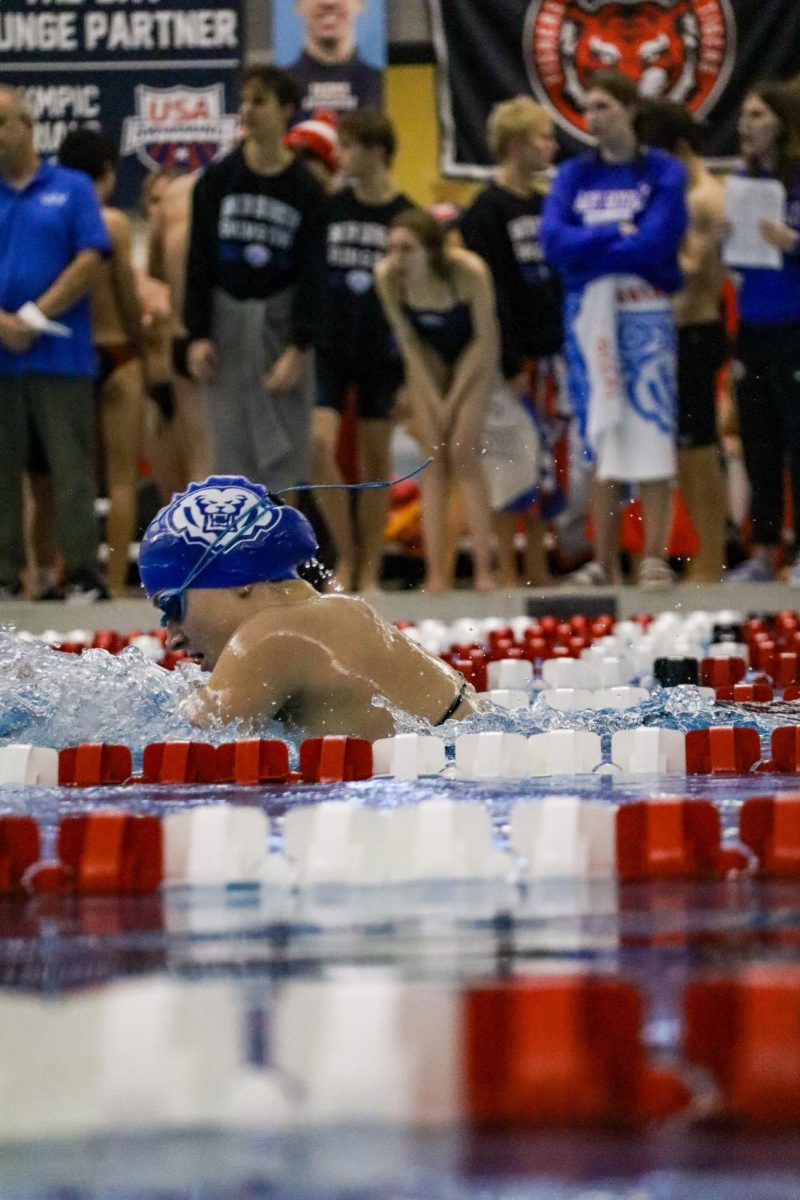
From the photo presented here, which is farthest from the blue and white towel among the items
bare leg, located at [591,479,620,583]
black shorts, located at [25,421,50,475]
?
black shorts, located at [25,421,50,475]

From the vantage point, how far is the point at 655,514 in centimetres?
757

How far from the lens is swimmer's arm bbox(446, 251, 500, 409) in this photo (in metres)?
7.64

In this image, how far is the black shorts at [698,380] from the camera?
7711 mm

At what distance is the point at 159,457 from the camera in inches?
339

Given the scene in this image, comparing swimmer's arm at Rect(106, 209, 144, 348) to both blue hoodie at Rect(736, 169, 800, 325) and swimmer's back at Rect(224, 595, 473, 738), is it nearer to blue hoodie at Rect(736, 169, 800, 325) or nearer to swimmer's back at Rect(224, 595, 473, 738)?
blue hoodie at Rect(736, 169, 800, 325)

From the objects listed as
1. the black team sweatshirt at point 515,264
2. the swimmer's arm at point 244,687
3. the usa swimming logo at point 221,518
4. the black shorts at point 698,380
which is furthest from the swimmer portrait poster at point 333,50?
the swimmer's arm at point 244,687

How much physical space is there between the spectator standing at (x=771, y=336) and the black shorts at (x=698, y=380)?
0.14 m

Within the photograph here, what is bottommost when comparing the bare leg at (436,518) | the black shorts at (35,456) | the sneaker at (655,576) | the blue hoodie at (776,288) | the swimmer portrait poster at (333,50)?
the sneaker at (655,576)

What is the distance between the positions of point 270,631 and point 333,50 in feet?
24.6

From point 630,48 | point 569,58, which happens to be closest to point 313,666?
point 569,58

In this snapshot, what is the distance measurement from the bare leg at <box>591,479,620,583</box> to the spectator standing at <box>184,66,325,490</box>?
123 cm

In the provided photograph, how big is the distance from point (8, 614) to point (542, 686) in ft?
8.83

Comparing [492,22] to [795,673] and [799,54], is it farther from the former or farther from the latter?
[795,673]

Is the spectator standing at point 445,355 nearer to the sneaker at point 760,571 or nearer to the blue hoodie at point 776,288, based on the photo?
the blue hoodie at point 776,288
